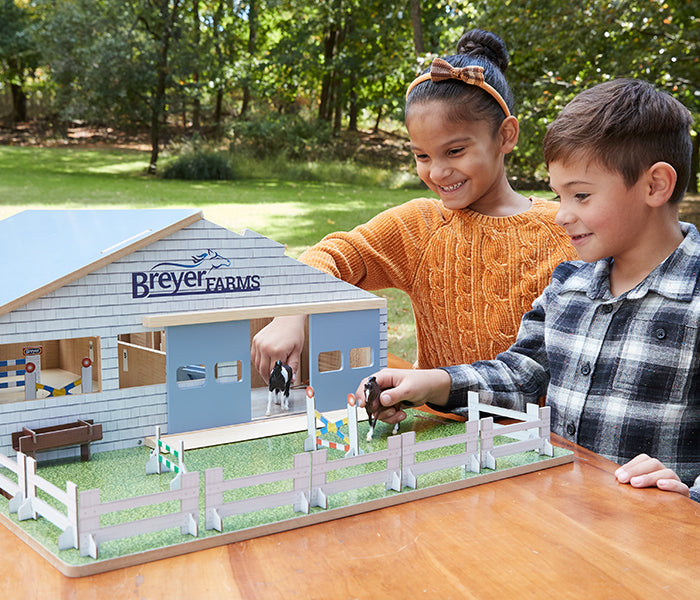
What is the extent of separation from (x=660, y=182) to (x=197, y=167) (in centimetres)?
1325

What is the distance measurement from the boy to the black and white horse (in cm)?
28

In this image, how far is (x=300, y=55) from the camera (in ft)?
59.1

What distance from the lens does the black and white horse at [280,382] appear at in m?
1.82

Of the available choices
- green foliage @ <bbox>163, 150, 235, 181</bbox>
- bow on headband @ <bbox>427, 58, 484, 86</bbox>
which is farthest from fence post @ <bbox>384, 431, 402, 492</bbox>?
green foliage @ <bbox>163, 150, 235, 181</bbox>

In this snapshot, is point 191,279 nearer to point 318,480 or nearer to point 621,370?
point 318,480

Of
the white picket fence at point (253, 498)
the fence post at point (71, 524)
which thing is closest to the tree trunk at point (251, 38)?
the white picket fence at point (253, 498)

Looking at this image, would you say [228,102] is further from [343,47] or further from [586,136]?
[586,136]

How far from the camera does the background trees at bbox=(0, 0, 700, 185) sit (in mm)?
7789

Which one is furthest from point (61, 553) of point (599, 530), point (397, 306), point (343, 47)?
point (343, 47)

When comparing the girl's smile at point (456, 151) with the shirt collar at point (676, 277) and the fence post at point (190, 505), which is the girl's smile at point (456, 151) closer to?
the shirt collar at point (676, 277)

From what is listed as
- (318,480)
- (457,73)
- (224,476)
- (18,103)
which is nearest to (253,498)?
(318,480)

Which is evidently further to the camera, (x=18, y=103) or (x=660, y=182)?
(x=18, y=103)

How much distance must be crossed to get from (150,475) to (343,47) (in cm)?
1853

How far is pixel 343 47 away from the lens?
18500mm
